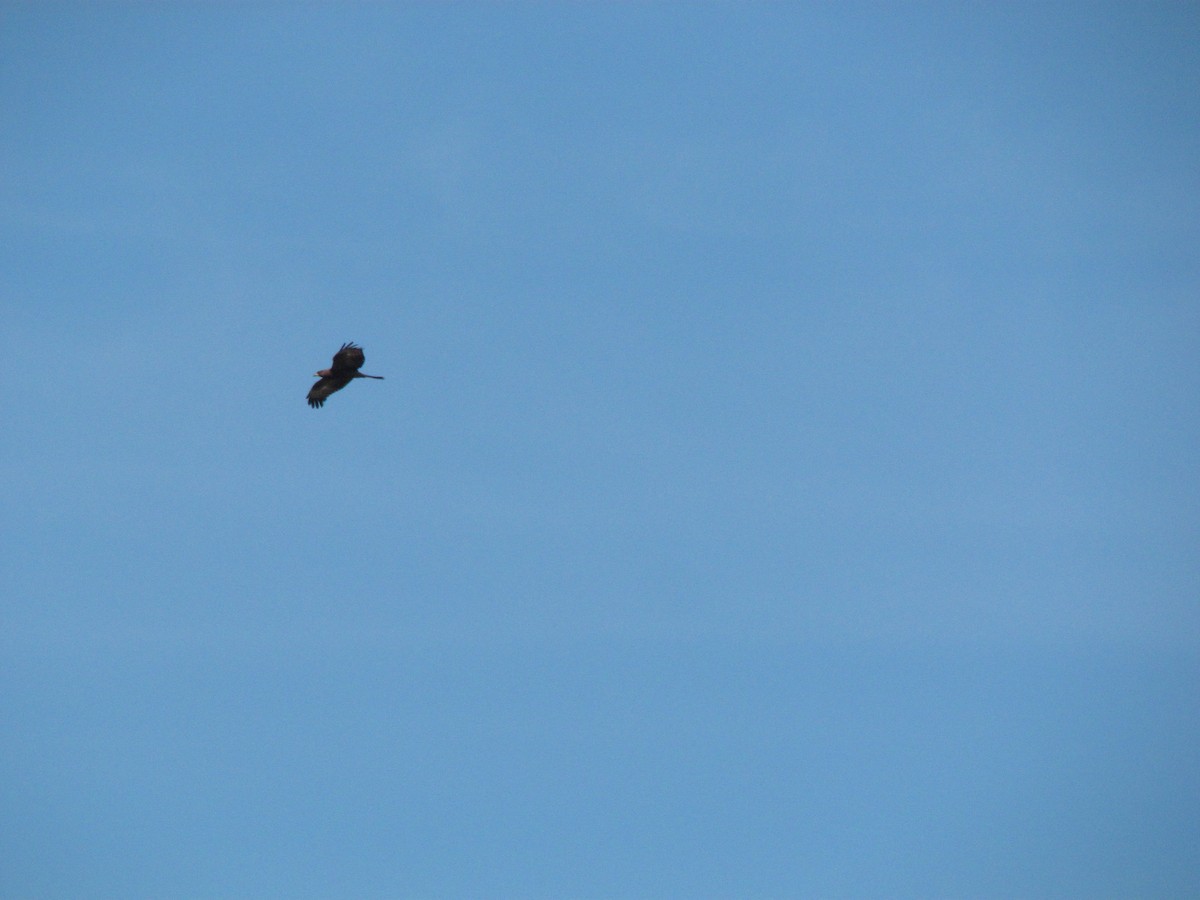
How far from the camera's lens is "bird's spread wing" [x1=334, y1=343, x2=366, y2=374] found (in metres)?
142

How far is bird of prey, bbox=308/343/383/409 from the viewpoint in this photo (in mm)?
141625

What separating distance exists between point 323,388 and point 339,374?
0.96 metres

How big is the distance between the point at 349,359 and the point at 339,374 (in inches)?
27.9

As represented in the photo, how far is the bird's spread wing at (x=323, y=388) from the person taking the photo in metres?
142

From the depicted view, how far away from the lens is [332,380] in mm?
142375

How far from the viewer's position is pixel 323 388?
143m

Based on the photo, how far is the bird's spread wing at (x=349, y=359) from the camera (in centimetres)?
14150

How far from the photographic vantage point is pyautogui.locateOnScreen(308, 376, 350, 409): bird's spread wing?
5605 inches

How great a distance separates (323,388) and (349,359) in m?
1.66

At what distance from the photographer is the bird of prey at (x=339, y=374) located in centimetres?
14162

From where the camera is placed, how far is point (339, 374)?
142125mm

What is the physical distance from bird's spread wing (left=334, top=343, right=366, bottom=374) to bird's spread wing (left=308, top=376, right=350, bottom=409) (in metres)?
0.45
